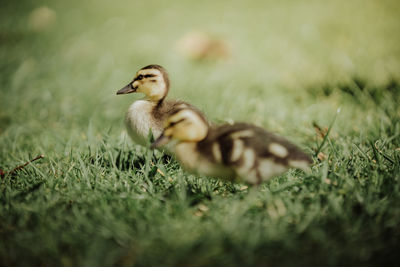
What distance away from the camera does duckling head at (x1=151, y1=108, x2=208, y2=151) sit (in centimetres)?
163

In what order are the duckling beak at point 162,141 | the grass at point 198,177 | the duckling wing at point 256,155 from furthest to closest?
the duckling beak at point 162,141
the duckling wing at point 256,155
the grass at point 198,177

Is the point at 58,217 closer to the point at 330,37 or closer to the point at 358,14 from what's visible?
the point at 330,37

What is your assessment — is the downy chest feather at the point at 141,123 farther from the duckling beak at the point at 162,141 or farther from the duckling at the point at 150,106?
the duckling beak at the point at 162,141

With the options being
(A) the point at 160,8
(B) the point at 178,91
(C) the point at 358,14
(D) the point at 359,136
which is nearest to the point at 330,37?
(C) the point at 358,14

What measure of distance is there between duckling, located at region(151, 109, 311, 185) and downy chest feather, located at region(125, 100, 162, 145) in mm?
288

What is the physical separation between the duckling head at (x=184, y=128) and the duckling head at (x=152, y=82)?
48 cm

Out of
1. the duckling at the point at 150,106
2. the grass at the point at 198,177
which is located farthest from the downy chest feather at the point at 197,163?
the duckling at the point at 150,106

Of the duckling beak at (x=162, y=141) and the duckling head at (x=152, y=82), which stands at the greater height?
the duckling head at (x=152, y=82)

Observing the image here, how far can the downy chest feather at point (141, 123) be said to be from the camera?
1.95m

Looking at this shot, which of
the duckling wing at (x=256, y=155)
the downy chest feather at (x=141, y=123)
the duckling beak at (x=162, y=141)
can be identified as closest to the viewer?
the duckling wing at (x=256, y=155)

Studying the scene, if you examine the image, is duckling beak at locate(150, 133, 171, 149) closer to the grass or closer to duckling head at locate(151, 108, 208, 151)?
duckling head at locate(151, 108, 208, 151)

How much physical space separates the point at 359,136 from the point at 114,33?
14.0ft

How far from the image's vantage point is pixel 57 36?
193 inches

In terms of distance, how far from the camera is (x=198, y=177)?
1801 millimetres
